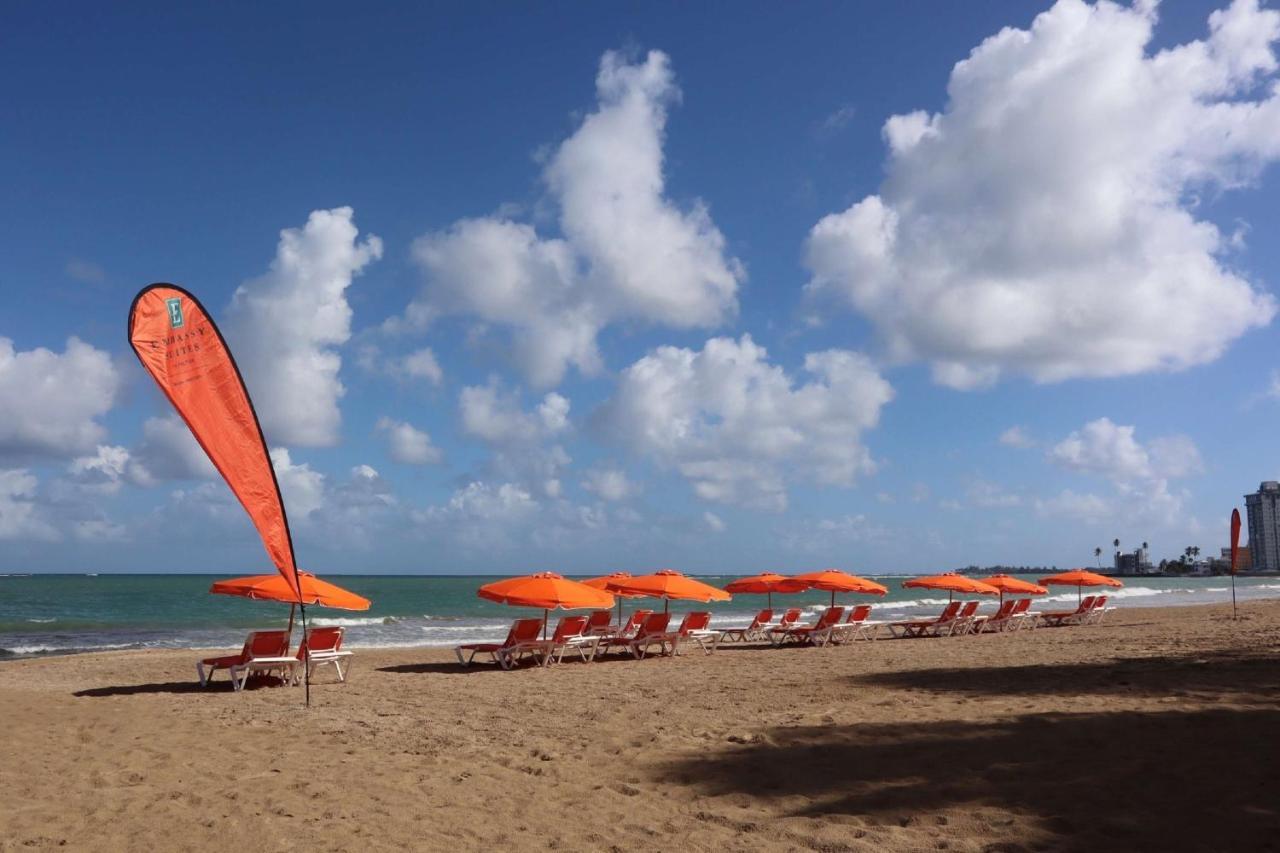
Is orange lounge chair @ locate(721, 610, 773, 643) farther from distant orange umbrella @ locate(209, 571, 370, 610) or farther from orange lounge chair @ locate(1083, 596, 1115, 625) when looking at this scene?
orange lounge chair @ locate(1083, 596, 1115, 625)

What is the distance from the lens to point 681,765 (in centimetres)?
659

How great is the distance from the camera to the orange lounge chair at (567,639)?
47.2ft

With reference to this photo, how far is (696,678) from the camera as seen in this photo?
12.3 meters

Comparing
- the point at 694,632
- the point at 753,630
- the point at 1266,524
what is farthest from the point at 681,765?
the point at 1266,524

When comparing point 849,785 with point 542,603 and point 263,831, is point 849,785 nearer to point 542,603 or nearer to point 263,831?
point 263,831

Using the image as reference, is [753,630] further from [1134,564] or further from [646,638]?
[1134,564]

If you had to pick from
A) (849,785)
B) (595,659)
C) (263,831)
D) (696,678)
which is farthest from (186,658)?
(849,785)

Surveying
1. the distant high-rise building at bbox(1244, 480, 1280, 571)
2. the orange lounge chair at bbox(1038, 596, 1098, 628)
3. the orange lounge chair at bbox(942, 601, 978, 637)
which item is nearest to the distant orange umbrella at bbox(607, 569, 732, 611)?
the orange lounge chair at bbox(942, 601, 978, 637)

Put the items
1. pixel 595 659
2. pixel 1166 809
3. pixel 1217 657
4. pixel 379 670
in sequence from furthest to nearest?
pixel 595 659
pixel 379 670
pixel 1217 657
pixel 1166 809

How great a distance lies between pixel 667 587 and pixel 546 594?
3.32m

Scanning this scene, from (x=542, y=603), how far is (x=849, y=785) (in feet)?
25.5

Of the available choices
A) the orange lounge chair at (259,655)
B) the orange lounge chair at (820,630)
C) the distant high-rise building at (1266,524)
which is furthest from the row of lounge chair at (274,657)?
the distant high-rise building at (1266,524)

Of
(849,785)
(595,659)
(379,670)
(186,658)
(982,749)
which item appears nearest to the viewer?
(849,785)

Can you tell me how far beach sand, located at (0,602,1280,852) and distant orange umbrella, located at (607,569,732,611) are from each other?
4.67 m
